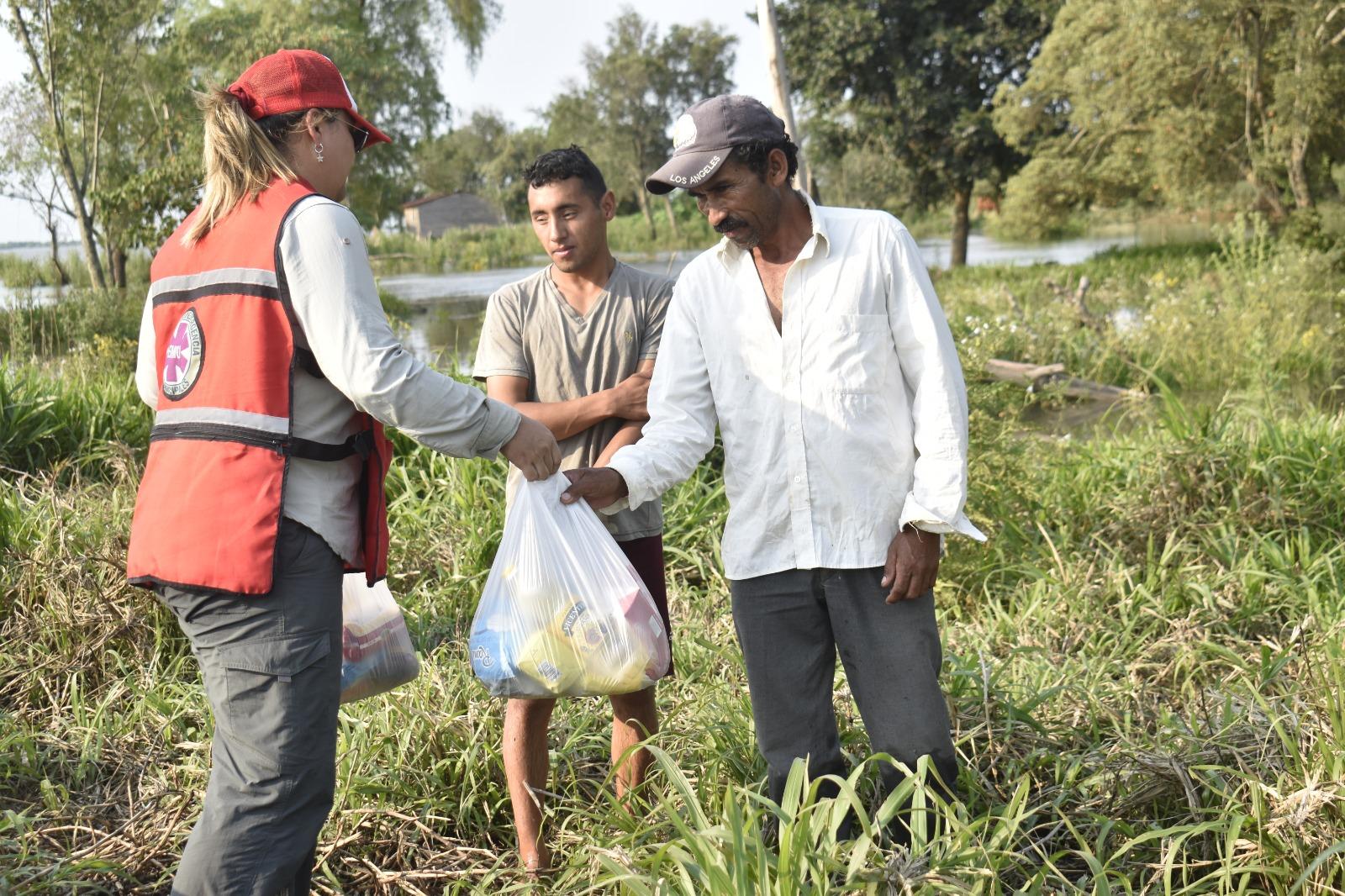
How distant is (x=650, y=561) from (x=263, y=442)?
1.17 metres

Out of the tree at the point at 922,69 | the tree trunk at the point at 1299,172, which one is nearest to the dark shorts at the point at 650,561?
the tree trunk at the point at 1299,172

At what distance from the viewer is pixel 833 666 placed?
104 inches

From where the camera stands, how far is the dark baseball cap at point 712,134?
7.91 ft

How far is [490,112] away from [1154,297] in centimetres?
8077

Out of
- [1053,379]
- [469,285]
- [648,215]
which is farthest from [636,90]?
[1053,379]

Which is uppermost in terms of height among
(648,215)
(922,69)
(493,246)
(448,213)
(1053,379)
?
(922,69)

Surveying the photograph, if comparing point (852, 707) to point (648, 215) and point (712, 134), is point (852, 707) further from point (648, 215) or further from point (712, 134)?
point (648, 215)

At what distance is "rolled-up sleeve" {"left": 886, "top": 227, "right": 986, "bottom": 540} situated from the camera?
7.68ft

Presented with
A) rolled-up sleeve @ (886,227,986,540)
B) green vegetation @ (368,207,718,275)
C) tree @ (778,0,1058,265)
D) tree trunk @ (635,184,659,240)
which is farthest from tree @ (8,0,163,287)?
tree trunk @ (635,184,659,240)

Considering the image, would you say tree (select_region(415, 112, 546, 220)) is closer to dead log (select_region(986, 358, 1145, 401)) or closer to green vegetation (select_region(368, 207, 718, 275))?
green vegetation (select_region(368, 207, 718, 275))

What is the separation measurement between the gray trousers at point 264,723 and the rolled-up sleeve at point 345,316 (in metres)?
0.32

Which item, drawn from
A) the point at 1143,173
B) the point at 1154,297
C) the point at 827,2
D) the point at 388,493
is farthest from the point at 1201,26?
the point at 388,493

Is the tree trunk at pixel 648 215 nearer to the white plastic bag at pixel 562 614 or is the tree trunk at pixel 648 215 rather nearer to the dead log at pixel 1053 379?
the dead log at pixel 1053 379

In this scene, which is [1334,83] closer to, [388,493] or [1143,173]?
[1143,173]
